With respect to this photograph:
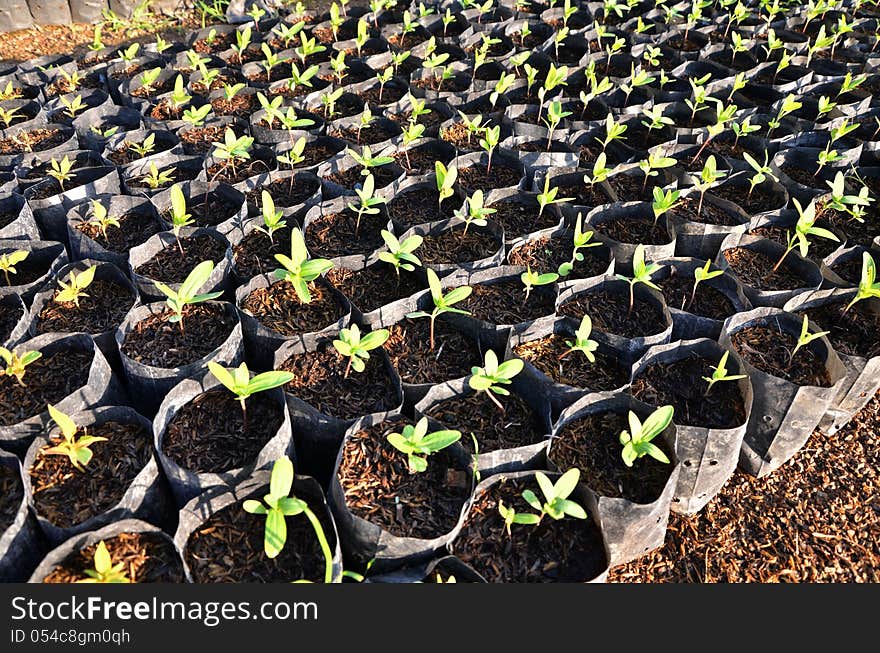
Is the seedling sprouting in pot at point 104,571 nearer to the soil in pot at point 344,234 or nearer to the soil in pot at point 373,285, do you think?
the soil in pot at point 373,285

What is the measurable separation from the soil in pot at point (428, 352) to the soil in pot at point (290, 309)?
290 millimetres

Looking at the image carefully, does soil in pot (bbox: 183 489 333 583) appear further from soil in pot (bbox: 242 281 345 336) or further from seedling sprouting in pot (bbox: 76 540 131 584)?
soil in pot (bbox: 242 281 345 336)

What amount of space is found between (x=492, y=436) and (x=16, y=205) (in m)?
2.75

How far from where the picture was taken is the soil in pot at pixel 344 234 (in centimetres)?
312

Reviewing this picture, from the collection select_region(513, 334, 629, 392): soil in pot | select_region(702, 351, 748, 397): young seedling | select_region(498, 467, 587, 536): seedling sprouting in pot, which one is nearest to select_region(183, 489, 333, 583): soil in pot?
select_region(498, 467, 587, 536): seedling sprouting in pot

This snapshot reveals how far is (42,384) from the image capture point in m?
2.37

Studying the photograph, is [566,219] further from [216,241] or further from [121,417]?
[121,417]

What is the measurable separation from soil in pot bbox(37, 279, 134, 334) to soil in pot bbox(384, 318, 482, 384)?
46.8 inches

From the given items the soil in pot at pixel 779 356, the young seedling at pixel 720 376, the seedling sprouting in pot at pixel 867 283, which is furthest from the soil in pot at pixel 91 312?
the seedling sprouting in pot at pixel 867 283

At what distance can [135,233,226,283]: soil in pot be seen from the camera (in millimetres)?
2875

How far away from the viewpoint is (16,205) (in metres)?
3.23

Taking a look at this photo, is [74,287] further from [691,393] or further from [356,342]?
[691,393]

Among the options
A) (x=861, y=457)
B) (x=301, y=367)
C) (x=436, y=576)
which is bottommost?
(x=861, y=457)

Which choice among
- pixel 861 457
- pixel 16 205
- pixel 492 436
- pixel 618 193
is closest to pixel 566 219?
pixel 618 193
